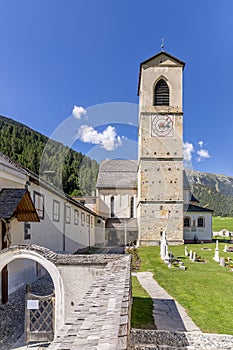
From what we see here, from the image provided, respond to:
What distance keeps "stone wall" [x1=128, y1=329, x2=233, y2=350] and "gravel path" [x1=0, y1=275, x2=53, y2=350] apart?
3003 millimetres

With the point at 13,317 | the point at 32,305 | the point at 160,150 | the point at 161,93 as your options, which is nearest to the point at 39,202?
the point at 13,317

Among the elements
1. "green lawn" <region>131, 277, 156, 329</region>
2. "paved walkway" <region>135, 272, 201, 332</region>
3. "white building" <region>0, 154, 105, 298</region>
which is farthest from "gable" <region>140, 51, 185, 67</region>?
"green lawn" <region>131, 277, 156, 329</region>

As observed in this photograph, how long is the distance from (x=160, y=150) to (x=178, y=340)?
24.7m

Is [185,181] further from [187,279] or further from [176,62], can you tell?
[187,279]

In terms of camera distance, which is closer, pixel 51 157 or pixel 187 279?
pixel 187 279

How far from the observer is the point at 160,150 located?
98.4 feet

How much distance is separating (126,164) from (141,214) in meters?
12.8

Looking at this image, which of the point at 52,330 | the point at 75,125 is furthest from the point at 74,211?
the point at 52,330

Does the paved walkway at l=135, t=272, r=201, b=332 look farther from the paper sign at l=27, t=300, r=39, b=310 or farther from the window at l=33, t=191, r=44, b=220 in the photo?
the window at l=33, t=191, r=44, b=220

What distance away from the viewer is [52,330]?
7301 millimetres

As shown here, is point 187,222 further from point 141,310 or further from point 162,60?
point 141,310

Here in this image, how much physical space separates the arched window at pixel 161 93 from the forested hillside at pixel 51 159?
34.9ft

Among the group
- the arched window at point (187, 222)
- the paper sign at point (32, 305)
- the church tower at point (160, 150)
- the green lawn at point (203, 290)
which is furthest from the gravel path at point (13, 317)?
the arched window at point (187, 222)

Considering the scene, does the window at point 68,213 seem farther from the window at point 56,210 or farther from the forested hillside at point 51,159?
the forested hillside at point 51,159
